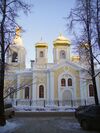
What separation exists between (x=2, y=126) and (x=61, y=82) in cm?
2989

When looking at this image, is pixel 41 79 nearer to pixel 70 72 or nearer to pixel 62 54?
pixel 70 72

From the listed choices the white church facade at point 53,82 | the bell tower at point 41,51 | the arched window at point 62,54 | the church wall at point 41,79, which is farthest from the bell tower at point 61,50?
the church wall at point 41,79

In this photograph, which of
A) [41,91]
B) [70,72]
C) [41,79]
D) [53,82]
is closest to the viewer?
[53,82]

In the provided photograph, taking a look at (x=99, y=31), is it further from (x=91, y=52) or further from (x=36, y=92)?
(x=36, y=92)

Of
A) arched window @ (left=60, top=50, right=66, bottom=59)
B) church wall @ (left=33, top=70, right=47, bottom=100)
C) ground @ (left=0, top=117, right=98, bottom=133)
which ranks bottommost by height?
ground @ (left=0, top=117, right=98, bottom=133)

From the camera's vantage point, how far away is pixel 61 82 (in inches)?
1758

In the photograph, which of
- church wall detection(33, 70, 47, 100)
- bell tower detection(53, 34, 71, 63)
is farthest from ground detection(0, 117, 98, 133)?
bell tower detection(53, 34, 71, 63)

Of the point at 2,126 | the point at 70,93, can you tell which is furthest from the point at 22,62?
the point at 2,126

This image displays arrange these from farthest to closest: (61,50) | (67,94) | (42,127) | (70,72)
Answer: (61,50) < (70,72) < (67,94) < (42,127)

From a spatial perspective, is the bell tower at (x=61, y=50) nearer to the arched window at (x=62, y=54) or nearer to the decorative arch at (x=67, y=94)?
the arched window at (x=62, y=54)

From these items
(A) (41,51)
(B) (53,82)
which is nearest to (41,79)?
(B) (53,82)

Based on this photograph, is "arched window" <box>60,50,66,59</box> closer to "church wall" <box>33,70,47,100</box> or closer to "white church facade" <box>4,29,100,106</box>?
"white church facade" <box>4,29,100,106</box>

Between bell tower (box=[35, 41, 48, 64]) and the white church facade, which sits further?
Result: bell tower (box=[35, 41, 48, 64])

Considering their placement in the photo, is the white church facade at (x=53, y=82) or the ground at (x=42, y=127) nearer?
the ground at (x=42, y=127)
